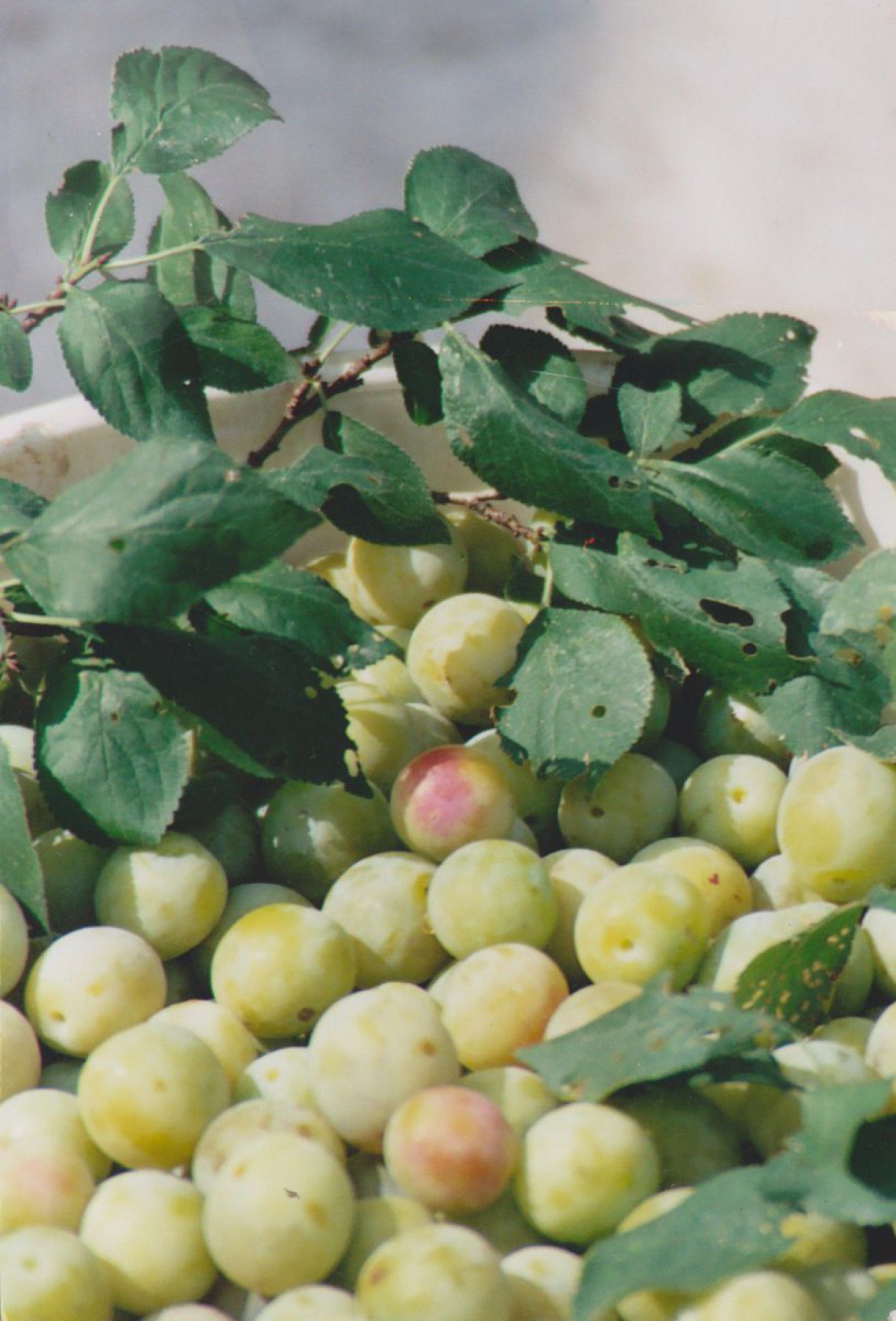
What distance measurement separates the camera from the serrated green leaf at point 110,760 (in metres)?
0.64

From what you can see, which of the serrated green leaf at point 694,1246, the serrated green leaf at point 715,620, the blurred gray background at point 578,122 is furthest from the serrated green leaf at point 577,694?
the blurred gray background at point 578,122

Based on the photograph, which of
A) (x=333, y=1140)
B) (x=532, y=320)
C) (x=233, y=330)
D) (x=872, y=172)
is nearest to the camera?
(x=333, y=1140)

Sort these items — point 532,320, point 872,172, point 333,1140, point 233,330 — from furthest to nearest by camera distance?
point 872,172 < point 532,320 < point 233,330 < point 333,1140

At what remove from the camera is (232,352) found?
75 centimetres

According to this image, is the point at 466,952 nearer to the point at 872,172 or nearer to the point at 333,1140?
the point at 333,1140

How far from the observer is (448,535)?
79 centimetres

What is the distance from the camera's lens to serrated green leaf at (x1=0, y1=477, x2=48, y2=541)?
2.09ft

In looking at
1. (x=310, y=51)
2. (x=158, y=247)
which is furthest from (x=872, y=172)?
(x=158, y=247)

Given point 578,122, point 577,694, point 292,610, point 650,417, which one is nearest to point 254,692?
point 292,610

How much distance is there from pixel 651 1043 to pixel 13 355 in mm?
457

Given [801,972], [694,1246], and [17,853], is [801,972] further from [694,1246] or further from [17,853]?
[17,853]

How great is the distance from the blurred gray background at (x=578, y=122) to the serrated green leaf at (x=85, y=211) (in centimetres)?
62

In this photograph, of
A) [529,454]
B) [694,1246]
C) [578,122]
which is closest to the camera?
[694,1246]

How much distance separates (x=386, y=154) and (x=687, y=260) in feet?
1.13
